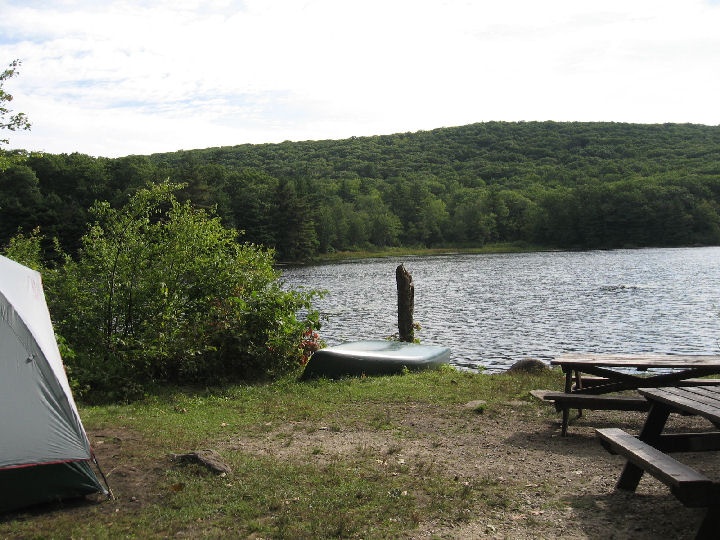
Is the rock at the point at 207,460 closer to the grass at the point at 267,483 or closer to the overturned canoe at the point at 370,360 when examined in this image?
the grass at the point at 267,483

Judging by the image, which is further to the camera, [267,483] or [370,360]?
[370,360]

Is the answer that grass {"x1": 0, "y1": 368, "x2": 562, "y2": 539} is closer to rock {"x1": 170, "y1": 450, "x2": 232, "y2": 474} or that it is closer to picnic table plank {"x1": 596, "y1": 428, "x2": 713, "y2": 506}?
rock {"x1": 170, "y1": 450, "x2": 232, "y2": 474}

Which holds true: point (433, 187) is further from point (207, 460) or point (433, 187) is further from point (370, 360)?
point (207, 460)

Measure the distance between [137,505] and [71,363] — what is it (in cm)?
633

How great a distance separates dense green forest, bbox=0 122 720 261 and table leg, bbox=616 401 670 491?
65.0 m

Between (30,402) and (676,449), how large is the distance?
618cm

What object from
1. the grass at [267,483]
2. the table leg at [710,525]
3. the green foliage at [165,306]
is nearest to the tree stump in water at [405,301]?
the green foliage at [165,306]

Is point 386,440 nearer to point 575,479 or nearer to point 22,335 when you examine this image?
point 575,479

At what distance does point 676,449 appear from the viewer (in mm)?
6023

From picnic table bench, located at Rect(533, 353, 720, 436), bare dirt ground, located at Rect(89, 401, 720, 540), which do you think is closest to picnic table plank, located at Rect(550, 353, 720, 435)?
picnic table bench, located at Rect(533, 353, 720, 436)

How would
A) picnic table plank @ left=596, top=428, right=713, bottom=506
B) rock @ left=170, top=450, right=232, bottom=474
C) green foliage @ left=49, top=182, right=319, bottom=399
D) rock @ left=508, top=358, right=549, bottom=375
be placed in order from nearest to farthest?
picnic table plank @ left=596, top=428, right=713, bottom=506 < rock @ left=170, top=450, right=232, bottom=474 < green foliage @ left=49, top=182, right=319, bottom=399 < rock @ left=508, top=358, right=549, bottom=375

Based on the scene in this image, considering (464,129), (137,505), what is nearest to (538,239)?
(464,129)

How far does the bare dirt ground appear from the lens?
520 centimetres

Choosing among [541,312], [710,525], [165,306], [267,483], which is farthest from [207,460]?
[541,312]
